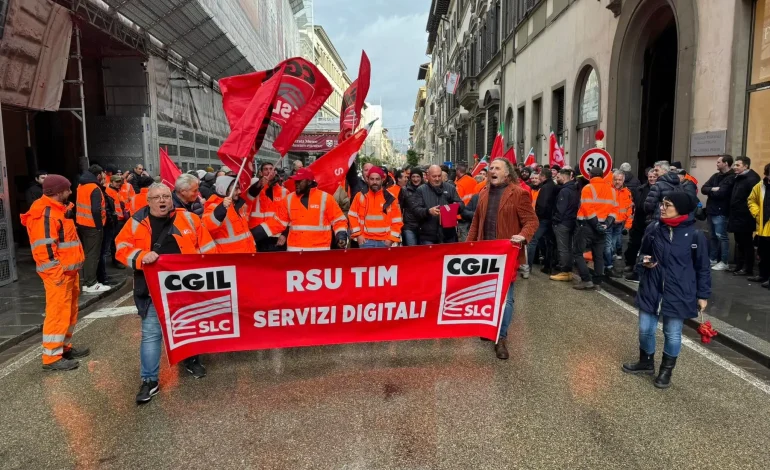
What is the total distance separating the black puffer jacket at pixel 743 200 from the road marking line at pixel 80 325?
8.84m

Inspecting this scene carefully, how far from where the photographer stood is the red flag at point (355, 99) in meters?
6.40

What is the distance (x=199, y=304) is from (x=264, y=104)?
5.98 ft

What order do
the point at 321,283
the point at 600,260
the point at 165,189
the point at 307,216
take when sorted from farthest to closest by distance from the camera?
1. the point at 600,260
2. the point at 307,216
3. the point at 321,283
4. the point at 165,189

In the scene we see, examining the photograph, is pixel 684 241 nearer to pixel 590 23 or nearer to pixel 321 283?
pixel 321 283

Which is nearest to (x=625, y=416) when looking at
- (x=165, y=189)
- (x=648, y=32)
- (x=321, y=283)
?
(x=321, y=283)

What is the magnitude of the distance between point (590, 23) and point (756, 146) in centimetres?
702

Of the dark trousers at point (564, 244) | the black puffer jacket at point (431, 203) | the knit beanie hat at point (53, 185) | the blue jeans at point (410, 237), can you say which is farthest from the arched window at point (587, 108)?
the knit beanie hat at point (53, 185)

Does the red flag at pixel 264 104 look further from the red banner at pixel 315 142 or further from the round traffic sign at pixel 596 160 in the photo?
the red banner at pixel 315 142

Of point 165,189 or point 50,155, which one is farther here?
point 50,155

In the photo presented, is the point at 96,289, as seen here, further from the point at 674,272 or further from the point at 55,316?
the point at 674,272

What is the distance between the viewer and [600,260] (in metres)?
7.91

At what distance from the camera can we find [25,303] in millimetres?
7133

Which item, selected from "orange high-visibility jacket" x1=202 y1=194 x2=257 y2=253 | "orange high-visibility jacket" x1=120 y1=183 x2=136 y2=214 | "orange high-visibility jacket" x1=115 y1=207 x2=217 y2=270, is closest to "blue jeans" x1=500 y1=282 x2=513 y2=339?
"orange high-visibility jacket" x1=202 y1=194 x2=257 y2=253

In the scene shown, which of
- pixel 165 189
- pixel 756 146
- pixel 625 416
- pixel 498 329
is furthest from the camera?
pixel 756 146
